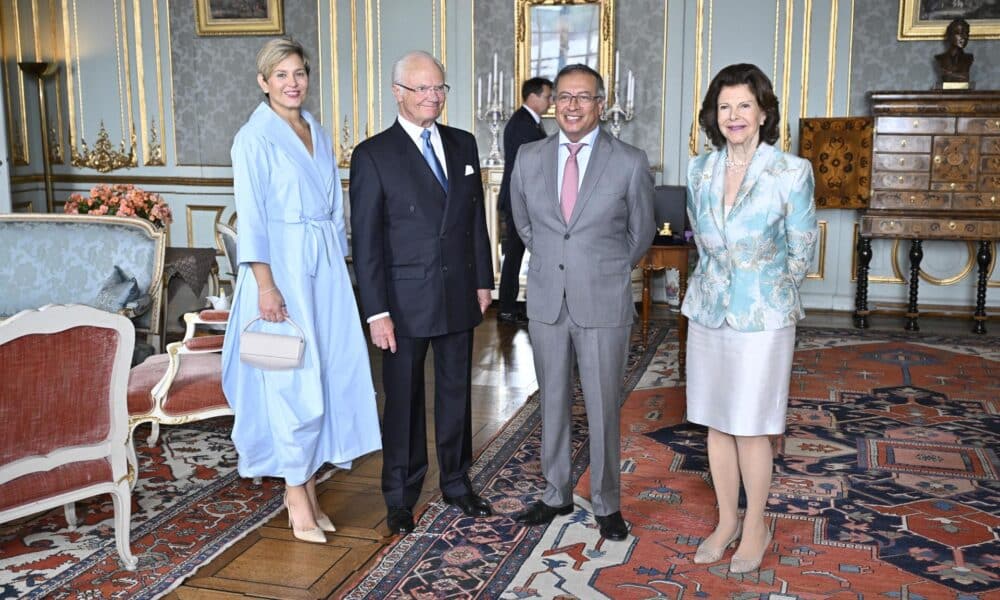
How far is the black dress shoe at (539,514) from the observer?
3479 mm

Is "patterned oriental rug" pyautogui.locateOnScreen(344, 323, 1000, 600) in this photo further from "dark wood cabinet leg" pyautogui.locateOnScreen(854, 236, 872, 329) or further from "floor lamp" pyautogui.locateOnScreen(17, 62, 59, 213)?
"floor lamp" pyautogui.locateOnScreen(17, 62, 59, 213)

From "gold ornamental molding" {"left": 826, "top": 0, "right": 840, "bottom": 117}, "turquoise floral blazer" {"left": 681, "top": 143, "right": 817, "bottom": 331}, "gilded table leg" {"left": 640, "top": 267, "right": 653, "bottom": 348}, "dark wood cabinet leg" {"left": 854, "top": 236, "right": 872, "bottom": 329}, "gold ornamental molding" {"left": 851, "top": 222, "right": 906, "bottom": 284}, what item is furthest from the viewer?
"gold ornamental molding" {"left": 851, "top": 222, "right": 906, "bottom": 284}

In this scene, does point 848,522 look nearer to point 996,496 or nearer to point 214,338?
point 996,496

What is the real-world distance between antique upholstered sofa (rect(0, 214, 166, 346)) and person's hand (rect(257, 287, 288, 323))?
93.6 inches

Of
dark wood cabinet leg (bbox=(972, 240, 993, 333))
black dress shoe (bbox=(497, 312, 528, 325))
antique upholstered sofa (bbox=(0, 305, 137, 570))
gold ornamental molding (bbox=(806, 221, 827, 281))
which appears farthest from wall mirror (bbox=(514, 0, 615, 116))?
antique upholstered sofa (bbox=(0, 305, 137, 570))

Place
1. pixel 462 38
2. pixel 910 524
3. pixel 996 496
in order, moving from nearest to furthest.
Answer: pixel 910 524 < pixel 996 496 < pixel 462 38

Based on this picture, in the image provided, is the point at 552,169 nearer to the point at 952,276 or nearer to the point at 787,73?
the point at 787,73

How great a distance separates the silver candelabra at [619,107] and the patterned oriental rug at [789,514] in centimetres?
317

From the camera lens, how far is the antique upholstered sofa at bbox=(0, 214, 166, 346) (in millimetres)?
5234

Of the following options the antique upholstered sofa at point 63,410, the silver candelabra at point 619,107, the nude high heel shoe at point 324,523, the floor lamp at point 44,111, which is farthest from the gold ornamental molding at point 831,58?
the floor lamp at point 44,111

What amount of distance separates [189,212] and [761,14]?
5634 millimetres

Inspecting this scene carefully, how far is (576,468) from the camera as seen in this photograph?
4125mm

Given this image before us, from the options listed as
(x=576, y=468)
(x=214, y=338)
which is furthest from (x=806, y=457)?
(x=214, y=338)

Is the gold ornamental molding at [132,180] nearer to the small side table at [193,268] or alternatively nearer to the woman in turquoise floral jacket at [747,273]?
the small side table at [193,268]
